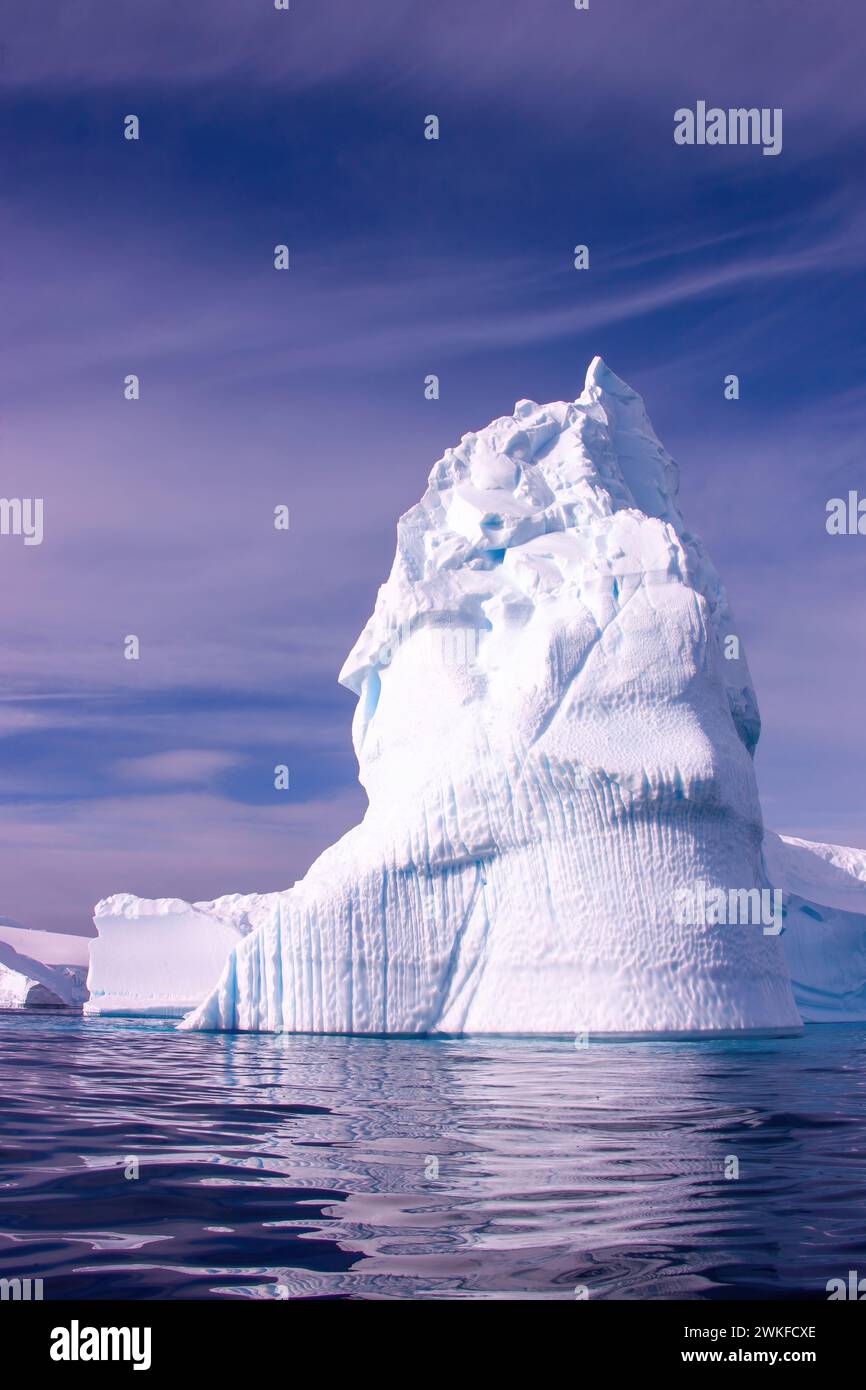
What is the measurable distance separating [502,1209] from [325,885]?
1281cm

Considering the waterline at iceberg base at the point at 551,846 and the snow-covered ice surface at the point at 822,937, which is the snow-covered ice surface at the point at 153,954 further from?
the snow-covered ice surface at the point at 822,937

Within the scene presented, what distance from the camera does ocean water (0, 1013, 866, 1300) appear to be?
3.84m

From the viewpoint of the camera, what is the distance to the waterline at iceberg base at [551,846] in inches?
645

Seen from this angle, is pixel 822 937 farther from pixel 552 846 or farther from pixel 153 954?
pixel 153 954

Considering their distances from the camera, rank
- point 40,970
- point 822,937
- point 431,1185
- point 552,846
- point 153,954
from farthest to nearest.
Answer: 1. point 40,970
2. point 153,954
3. point 822,937
4. point 552,846
5. point 431,1185

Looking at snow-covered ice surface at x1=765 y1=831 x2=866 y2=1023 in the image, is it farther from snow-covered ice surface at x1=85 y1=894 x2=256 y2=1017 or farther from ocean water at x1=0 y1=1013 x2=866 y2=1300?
ocean water at x1=0 y1=1013 x2=866 y2=1300

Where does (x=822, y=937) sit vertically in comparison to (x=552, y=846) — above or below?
below

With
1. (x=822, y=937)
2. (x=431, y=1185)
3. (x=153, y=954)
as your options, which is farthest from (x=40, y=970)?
(x=431, y=1185)

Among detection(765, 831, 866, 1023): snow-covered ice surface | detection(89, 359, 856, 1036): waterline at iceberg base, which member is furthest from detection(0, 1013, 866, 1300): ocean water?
detection(765, 831, 866, 1023): snow-covered ice surface

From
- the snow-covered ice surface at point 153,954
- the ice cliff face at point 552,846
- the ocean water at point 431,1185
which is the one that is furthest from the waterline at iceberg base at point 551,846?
the snow-covered ice surface at point 153,954

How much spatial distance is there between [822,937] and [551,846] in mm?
11273

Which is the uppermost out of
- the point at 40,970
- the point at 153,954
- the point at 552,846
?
the point at 552,846

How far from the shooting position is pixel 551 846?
17.0m
